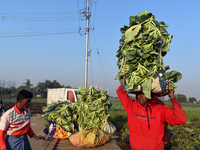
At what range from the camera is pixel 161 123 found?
2605 mm

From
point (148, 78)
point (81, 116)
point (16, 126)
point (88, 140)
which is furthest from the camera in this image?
point (81, 116)

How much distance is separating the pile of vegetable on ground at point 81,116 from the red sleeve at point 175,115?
2.62 metres

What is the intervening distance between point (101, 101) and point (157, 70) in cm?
319

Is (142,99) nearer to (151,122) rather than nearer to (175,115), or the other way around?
(151,122)

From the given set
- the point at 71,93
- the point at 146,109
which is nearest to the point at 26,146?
the point at 146,109

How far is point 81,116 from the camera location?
5.41 m

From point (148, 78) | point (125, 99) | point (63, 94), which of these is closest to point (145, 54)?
point (148, 78)

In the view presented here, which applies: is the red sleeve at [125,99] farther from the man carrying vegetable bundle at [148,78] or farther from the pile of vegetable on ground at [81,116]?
the pile of vegetable on ground at [81,116]

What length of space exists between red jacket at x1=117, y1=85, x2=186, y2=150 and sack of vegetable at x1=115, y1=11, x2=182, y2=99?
0.84 feet

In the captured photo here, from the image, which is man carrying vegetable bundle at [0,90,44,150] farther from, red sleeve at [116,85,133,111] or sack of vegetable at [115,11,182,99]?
sack of vegetable at [115,11,182,99]

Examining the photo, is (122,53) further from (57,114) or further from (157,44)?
(57,114)

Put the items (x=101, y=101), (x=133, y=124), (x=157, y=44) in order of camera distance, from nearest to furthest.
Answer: (x=157, y=44) < (x=133, y=124) < (x=101, y=101)

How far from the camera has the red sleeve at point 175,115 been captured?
2.35 m

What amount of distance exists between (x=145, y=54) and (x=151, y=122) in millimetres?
983
